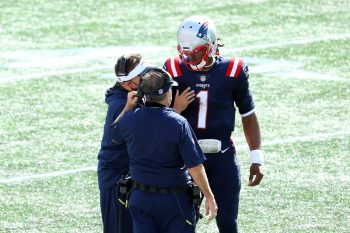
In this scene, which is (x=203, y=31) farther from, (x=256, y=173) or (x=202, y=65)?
(x=256, y=173)

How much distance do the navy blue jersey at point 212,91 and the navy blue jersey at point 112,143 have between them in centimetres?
46

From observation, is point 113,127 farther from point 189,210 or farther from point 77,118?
point 77,118

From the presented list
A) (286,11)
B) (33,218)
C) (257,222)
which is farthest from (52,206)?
(286,11)

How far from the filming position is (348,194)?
389 inches

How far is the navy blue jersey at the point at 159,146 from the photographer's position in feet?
23.6

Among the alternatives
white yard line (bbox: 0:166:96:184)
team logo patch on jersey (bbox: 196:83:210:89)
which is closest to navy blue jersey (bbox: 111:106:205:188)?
team logo patch on jersey (bbox: 196:83:210:89)

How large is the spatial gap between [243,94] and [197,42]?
501 mm

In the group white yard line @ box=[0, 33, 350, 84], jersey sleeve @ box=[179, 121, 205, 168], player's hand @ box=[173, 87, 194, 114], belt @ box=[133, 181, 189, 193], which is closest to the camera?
jersey sleeve @ box=[179, 121, 205, 168]

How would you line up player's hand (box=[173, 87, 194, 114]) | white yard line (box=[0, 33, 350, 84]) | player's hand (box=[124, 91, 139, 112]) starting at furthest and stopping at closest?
white yard line (box=[0, 33, 350, 84])
player's hand (box=[173, 87, 194, 114])
player's hand (box=[124, 91, 139, 112])

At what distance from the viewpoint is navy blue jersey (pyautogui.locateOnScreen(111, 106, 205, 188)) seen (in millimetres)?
7184

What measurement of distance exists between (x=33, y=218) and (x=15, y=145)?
206 cm

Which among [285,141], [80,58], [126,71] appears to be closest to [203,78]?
[126,71]

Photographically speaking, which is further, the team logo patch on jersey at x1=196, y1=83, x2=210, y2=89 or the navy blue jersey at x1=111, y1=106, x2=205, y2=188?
the team logo patch on jersey at x1=196, y1=83, x2=210, y2=89

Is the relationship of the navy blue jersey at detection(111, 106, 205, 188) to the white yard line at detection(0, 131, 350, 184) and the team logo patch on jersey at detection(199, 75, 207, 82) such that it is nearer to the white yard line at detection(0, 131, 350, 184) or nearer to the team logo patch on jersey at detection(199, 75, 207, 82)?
the team logo patch on jersey at detection(199, 75, 207, 82)
